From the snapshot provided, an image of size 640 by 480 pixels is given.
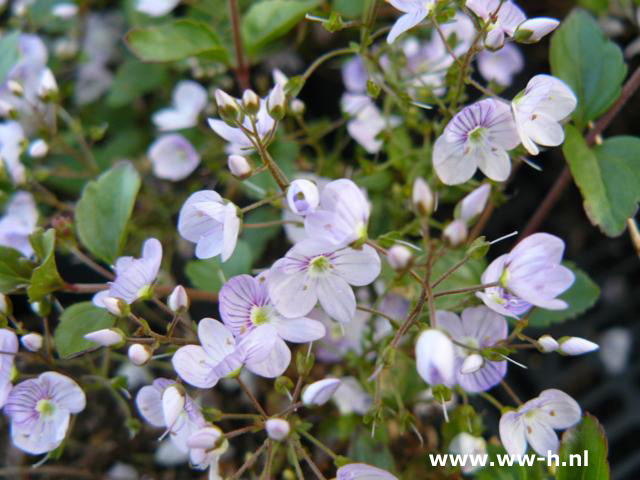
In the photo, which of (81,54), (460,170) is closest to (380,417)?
(460,170)

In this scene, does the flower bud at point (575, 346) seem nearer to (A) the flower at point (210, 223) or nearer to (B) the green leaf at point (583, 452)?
(B) the green leaf at point (583, 452)

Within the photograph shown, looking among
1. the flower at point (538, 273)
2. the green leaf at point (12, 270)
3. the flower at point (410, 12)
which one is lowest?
the green leaf at point (12, 270)

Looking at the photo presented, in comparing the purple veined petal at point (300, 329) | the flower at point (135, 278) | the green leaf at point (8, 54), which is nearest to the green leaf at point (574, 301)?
the purple veined petal at point (300, 329)

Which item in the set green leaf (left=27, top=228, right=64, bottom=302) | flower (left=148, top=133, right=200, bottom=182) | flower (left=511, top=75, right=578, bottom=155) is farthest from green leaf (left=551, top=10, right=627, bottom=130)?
green leaf (left=27, top=228, right=64, bottom=302)

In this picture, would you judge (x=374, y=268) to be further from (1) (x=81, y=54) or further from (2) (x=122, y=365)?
(1) (x=81, y=54)

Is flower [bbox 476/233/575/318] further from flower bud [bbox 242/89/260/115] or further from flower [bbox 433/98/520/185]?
flower bud [bbox 242/89/260/115]

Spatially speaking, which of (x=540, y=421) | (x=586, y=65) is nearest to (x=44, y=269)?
(x=540, y=421)
